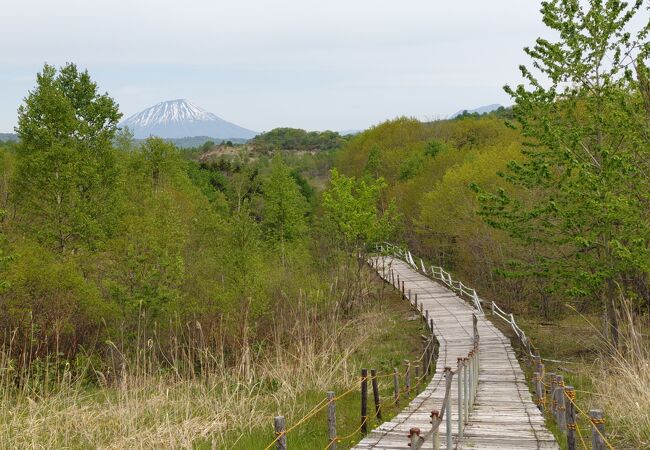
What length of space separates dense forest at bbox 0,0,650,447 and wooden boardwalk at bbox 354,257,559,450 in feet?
4.42

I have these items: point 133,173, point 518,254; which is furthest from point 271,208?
point 518,254

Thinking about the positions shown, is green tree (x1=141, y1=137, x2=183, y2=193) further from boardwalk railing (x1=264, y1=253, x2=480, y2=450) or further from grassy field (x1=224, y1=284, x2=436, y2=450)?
boardwalk railing (x1=264, y1=253, x2=480, y2=450)

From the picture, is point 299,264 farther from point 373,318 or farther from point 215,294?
point 215,294

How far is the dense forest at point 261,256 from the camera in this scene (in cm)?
1023

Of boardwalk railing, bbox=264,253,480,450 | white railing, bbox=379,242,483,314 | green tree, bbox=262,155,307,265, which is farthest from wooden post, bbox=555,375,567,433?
green tree, bbox=262,155,307,265

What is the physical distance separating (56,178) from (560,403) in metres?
23.1

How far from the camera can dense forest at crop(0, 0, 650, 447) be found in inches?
403

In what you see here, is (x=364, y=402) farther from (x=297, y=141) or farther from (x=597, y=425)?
(x=297, y=141)

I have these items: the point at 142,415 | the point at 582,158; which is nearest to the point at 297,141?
the point at 582,158

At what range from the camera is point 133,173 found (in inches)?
1603

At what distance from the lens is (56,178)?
26172mm

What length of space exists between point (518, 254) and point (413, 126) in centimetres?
3912

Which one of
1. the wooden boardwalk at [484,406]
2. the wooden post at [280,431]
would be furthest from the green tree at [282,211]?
the wooden post at [280,431]

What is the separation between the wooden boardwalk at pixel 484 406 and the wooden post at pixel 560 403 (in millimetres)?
276
